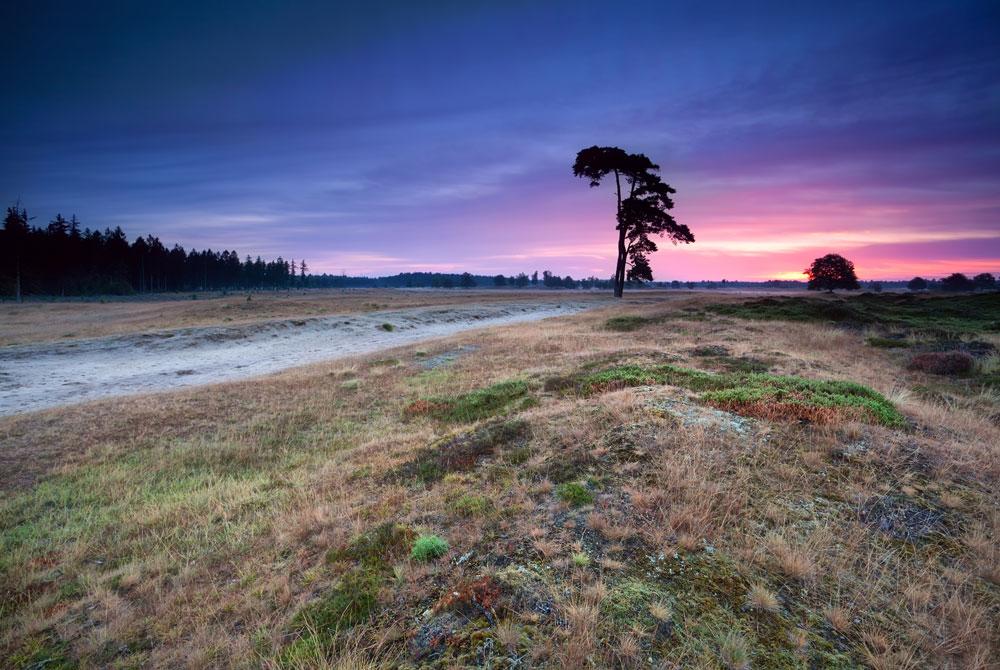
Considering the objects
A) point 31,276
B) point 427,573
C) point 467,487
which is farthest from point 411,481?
point 31,276

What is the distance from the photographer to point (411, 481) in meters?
6.90

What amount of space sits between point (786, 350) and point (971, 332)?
11.8 m

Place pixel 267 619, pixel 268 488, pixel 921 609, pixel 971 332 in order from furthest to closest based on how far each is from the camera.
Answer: pixel 971 332
pixel 268 488
pixel 267 619
pixel 921 609

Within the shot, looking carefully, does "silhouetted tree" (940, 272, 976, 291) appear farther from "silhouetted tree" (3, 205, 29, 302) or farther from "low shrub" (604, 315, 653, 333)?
"silhouetted tree" (3, 205, 29, 302)

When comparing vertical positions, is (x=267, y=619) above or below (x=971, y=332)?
below

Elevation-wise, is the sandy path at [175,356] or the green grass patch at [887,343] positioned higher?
the green grass patch at [887,343]

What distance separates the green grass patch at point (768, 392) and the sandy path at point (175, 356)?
1759 centimetres

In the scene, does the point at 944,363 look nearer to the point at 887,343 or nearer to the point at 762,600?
the point at 887,343

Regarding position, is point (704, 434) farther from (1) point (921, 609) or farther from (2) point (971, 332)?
(2) point (971, 332)

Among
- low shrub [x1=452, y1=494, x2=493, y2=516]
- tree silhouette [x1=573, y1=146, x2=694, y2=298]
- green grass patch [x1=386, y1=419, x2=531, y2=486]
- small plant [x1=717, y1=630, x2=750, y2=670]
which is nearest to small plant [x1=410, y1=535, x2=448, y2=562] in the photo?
low shrub [x1=452, y1=494, x2=493, y2=516]

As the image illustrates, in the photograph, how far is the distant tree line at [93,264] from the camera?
70.9 metres

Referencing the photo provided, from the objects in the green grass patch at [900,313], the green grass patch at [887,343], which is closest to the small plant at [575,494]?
the green grass patch at [887,343]

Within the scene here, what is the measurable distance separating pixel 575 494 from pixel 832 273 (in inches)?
3783

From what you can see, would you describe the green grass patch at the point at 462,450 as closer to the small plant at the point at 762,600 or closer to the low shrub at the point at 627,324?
the small plant at the point at 762,600
